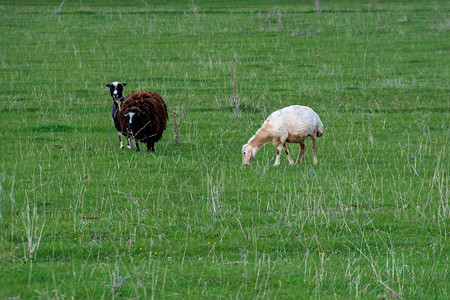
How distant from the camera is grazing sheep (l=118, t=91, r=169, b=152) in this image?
13.8 meters

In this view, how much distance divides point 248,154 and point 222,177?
2.10 metres

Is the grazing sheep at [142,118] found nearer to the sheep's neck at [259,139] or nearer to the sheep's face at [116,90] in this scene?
the sheep's face at [116,90]

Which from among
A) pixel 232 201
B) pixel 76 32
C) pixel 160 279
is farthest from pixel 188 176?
pixel 76 32

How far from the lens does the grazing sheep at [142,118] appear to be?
13.8 m

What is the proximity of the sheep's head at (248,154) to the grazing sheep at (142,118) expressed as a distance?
2383 millimetres

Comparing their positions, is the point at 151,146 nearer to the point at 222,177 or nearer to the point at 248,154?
the point at 248,154

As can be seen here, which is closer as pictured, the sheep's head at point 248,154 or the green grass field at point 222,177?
the green grass field at point 222,177

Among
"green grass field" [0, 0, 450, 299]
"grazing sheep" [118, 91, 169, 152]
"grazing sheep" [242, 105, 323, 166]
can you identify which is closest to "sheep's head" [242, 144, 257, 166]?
"grazing sheep" [242, 105, 323, 166]

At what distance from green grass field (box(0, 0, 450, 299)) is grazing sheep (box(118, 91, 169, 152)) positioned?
43 centimetres

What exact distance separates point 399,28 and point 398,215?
26.7m

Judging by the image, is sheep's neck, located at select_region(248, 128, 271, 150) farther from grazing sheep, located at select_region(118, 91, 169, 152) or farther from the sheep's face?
the sheep's face

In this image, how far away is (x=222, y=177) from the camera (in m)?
10.7

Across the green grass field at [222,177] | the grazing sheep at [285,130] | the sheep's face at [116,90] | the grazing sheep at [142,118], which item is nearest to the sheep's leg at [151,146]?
the grazing sheep at [142,118]

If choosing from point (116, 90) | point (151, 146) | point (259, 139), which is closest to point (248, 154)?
point (259, 139)
